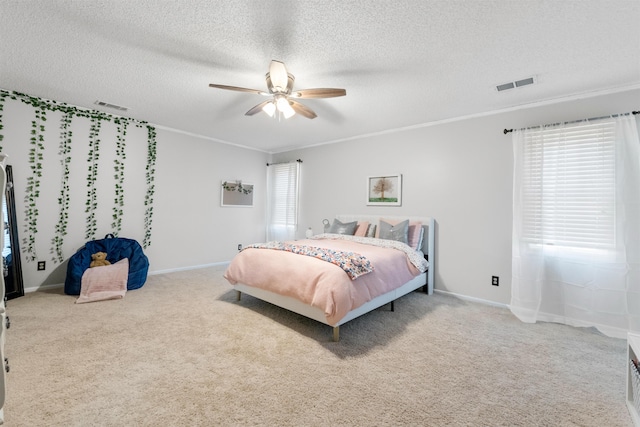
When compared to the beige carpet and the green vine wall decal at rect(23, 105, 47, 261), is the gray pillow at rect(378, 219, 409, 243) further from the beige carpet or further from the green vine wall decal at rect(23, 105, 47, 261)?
the green vine wall decal at rect(23, 105, 47, 261)

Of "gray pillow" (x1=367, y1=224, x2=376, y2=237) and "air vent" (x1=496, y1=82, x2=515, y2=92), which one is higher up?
"air vent" (x1=496, y1=82, x2=515, y2=92)

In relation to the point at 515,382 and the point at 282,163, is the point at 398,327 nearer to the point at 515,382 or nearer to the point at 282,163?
the point at 515,382

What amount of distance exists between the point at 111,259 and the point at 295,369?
3418 mm

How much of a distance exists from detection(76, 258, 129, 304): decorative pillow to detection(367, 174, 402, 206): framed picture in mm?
3725

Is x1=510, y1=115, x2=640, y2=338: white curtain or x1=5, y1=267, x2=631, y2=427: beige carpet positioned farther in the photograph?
x1=510, y1=115, x2=640, y2=338: white curtain

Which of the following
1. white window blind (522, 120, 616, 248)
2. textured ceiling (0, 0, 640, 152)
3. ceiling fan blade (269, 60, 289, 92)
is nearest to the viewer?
textured ceiling (0, 0, 640, 152)

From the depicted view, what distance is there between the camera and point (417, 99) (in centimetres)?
333

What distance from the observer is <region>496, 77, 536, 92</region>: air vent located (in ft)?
9.17

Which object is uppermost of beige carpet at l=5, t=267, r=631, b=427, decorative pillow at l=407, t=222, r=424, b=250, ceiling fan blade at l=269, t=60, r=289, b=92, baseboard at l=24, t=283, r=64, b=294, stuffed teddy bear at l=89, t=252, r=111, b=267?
ceiling fan blade at l=269, t=60, r=289, b=92

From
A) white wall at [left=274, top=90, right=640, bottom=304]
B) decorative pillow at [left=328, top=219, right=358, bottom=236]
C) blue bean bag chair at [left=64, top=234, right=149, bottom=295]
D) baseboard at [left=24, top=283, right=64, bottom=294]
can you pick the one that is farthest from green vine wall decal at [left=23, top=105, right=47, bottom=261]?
white wall at [left=274, top=90, right=640, bottom=304]

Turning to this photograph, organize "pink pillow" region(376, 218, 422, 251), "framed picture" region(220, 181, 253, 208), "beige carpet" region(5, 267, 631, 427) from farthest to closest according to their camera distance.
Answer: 1. "framed picture" region(220, 181, 253, 208)
2. "pink pillow" region(376, 218, 422, 251)
3. "beige carpet" region(5, 267, 631, 427)

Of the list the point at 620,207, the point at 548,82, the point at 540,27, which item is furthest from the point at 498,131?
the point at 540,27

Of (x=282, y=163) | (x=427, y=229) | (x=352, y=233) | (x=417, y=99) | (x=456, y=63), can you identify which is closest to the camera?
(x=456, y=63)

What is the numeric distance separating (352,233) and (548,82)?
9.67 feet
